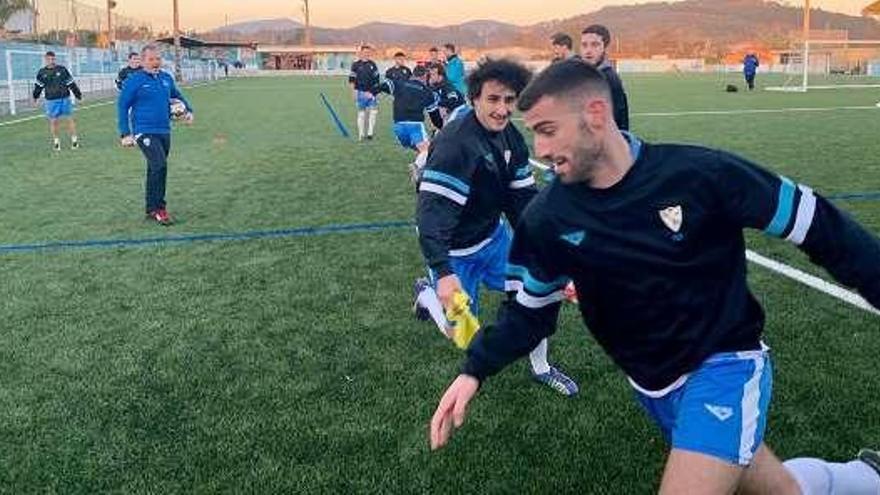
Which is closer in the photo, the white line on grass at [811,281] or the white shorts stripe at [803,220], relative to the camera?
the white shorts stripe at [803,220]

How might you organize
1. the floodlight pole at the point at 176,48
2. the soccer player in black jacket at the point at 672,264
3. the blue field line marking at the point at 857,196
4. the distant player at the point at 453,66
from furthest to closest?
1. the floodlight pole at the point at 176,48
2. the distant player at the point at 453,66
3. the blue field line marking at the point at 857,196
4. the soccer player in black jacket at the point at 672,264

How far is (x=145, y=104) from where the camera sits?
1159 cm

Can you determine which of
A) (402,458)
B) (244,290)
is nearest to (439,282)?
(402,458)

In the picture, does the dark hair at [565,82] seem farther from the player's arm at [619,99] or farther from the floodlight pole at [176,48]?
the floodlight pole at [176,48]

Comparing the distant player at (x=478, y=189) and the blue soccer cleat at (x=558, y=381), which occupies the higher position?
the distant player at (x=478, y=189)

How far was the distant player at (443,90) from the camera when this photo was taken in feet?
57.3

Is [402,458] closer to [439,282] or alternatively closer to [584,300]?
[439,282]

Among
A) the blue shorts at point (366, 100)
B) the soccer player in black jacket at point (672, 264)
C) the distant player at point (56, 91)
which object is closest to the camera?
the soccer player in black jacket at point (672, 264)

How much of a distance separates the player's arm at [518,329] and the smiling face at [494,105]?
1672 mm

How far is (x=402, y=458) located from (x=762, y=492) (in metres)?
1.91

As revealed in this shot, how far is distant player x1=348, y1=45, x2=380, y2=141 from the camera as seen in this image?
21.5 metres

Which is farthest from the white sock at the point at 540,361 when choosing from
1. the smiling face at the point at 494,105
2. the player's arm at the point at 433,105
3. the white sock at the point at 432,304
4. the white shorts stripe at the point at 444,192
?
the player's arm at the point at 433,105

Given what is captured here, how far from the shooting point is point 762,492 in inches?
121

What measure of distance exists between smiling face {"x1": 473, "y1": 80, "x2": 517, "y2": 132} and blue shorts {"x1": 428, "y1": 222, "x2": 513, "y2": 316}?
2.81ft
